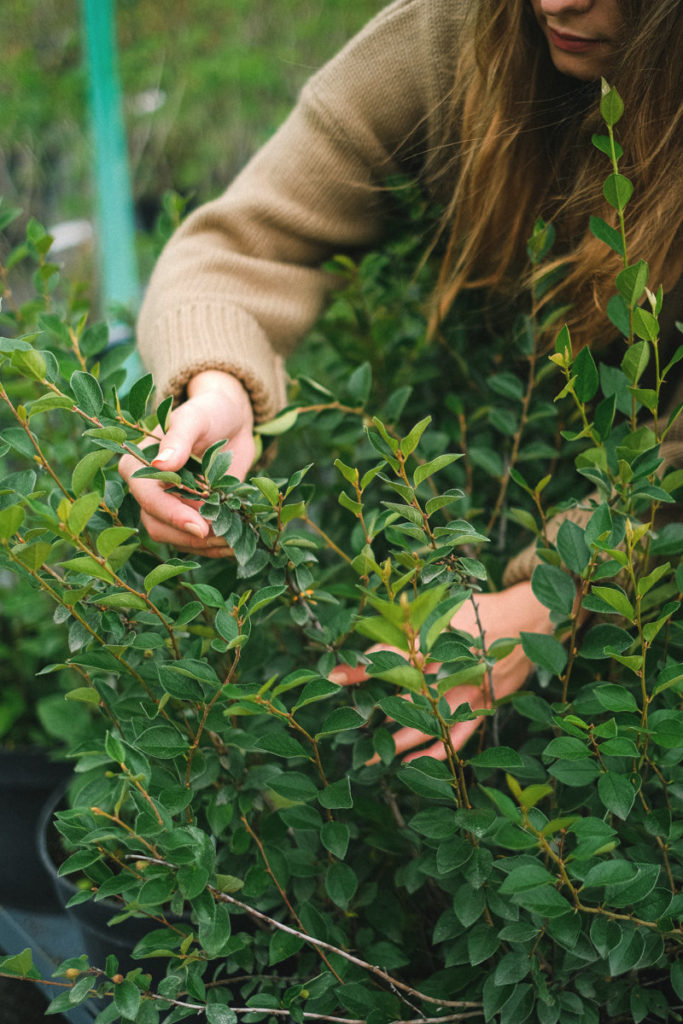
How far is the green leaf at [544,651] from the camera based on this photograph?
0.75m

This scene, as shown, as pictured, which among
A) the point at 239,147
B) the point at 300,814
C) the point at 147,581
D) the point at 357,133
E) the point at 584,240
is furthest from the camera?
the point at 239,147

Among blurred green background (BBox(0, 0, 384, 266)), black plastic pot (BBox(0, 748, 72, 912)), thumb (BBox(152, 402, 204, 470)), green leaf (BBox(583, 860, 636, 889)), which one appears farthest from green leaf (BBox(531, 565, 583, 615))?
blurred green background (BBox(0, 0, 384, 266))

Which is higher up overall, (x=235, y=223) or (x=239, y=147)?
(x=235, y=223)

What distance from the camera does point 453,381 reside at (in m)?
1.27

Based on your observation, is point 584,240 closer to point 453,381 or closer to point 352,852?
point 453,381

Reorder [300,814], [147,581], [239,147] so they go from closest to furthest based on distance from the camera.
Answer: [147,581] → [300,814] → [239,147]

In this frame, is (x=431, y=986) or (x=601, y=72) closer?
(x=431, y=986)

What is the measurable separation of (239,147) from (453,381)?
416 cm

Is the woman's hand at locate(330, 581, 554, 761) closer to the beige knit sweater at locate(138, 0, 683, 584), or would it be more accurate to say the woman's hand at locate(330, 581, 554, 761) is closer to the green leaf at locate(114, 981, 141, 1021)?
the beige knit sweater at locate(138, 0, 683, 584)

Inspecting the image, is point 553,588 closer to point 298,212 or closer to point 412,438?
point 412,438

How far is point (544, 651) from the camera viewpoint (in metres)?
0.76

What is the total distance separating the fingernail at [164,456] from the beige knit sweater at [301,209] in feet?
1.04

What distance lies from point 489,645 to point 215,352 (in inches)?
17.9

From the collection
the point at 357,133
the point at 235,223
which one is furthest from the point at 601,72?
the point at 235,223
